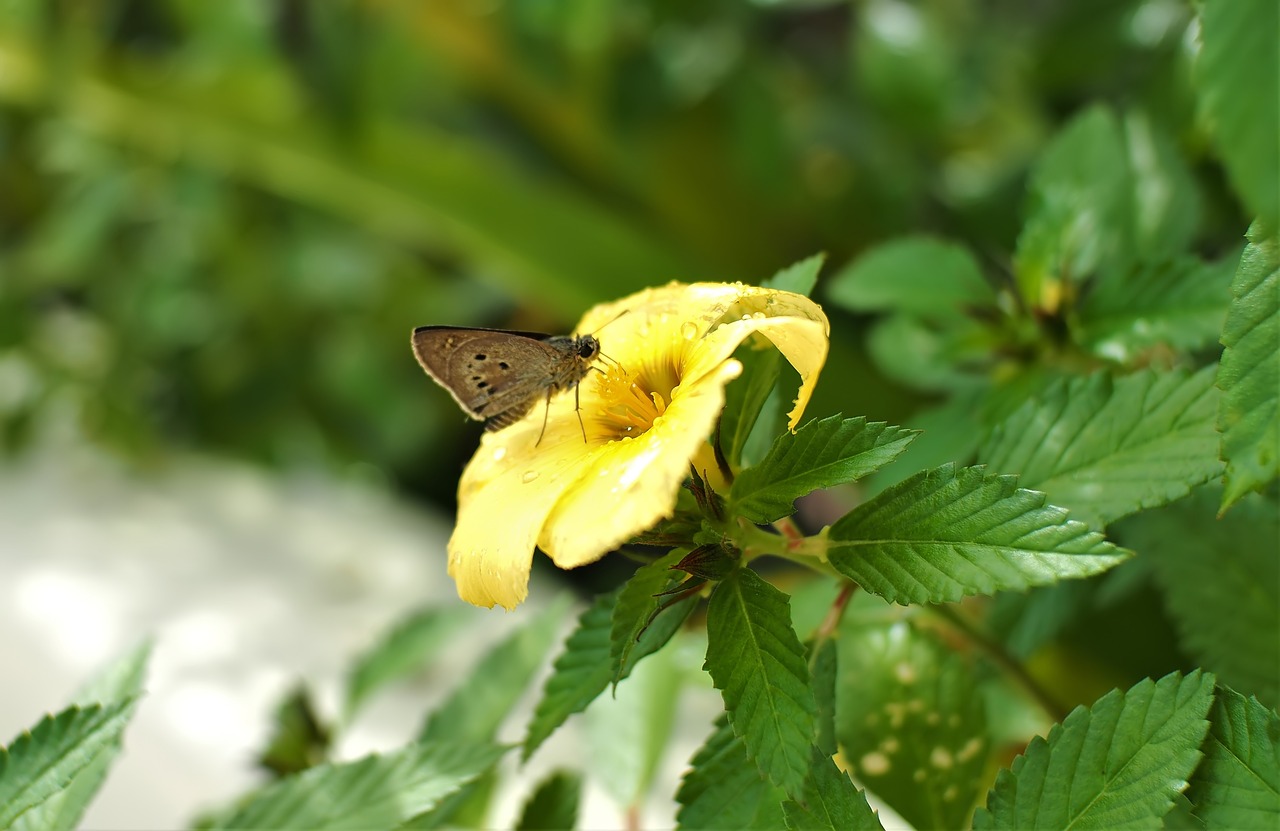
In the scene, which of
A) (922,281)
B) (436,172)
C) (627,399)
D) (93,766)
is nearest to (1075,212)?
(922,281)

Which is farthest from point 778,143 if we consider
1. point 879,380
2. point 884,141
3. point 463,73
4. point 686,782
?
point 686,782

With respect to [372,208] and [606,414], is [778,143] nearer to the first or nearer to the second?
[372,208]

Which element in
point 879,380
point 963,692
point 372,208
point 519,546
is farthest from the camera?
point 372,208

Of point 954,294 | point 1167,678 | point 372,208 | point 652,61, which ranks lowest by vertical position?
point 1167,678

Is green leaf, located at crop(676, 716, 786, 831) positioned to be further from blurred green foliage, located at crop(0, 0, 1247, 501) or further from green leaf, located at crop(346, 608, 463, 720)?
blurred green foliage, located at crop(0, 0, 1247, 501)

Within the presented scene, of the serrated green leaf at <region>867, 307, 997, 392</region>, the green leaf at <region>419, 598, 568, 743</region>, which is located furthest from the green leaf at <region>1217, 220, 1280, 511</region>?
the green leaf at <region>419, 598, 568, 743</region>

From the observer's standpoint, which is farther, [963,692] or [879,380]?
[879,380]

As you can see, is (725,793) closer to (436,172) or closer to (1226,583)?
(1226,583)

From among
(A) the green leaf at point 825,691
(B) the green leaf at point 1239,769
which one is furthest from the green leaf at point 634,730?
(B) the green leaf at point 1239,769
